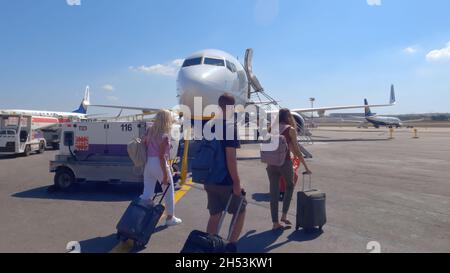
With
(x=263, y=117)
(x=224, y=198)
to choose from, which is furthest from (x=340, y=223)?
(x=263, y=117)

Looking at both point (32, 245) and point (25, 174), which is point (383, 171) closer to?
point (32, 245)

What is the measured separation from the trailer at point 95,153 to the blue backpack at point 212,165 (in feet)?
13.0

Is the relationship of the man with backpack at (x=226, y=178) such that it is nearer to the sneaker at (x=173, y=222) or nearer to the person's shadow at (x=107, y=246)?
the person's shadow at (x=107, y=246)

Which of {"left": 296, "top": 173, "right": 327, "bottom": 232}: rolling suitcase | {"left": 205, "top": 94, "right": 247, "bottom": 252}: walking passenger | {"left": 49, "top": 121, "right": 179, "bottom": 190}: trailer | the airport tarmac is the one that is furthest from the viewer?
{"left": 49, "top": 121, "right": 179, "bottom": 190}: trailer

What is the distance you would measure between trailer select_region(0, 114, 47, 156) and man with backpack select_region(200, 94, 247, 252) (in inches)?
632

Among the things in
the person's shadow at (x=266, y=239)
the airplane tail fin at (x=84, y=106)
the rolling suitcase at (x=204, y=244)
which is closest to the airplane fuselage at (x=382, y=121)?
the airplane tail fin at (x=84, y=106)

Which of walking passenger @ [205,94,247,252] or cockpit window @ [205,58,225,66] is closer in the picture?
walking passenger @ [205,94,247,252]

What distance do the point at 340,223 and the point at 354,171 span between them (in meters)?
6.26

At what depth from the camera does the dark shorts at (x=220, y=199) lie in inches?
157

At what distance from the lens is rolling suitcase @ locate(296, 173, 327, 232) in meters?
5.02

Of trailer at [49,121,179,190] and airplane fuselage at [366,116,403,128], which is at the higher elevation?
airplane fuselage at [366,116,403,128]

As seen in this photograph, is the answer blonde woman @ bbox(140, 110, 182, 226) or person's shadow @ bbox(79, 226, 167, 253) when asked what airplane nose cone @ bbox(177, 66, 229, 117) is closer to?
blonde woman @ bbox(140, 110, 182, 226)

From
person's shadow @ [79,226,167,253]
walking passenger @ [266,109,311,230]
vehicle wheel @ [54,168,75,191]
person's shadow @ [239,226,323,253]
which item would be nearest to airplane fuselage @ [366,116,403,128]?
vehicle wheel @ [54,168,75,191]

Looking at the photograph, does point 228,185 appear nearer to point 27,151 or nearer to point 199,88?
point 199,88
